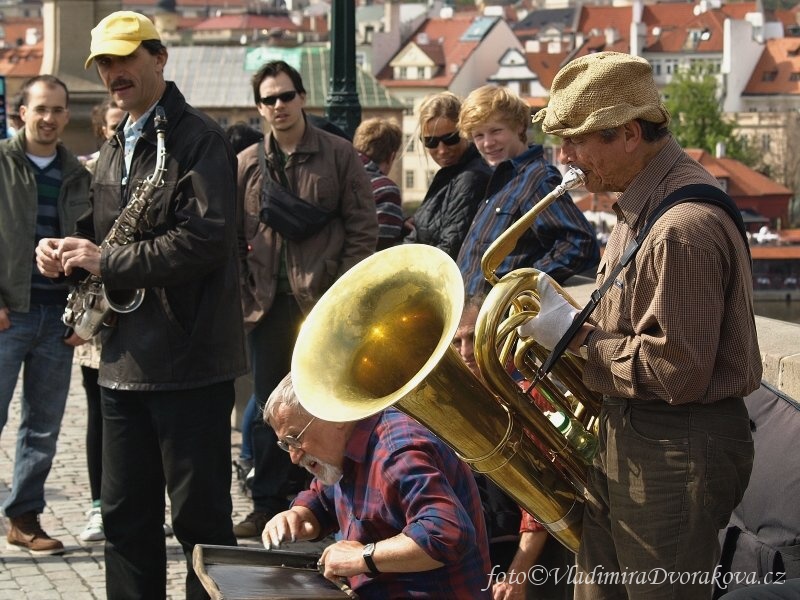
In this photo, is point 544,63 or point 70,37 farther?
point 544,63

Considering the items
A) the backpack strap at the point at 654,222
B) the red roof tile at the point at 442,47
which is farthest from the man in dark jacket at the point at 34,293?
the red roof tile at the point at 442,47

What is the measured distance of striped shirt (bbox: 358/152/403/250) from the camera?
723cm

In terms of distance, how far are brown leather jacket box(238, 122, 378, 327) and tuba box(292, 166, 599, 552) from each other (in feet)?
7.51

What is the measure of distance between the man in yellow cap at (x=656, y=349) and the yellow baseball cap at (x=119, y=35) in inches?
68.5

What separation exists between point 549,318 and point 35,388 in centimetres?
337

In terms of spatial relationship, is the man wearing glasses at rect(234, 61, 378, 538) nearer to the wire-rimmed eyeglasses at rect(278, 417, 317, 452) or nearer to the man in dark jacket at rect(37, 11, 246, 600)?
the man in dark jacket at rect(37, 11, 246, 600)

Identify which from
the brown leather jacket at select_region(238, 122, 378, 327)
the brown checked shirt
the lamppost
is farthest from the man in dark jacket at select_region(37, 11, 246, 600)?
the lamppost

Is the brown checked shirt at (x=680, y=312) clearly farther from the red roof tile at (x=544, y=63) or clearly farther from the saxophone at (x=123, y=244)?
the red roof tile at (x=544, y=63)

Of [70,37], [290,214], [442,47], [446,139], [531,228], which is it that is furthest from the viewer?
[442,47]

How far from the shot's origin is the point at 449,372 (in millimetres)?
3645

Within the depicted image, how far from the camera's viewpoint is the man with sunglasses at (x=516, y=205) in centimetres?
552

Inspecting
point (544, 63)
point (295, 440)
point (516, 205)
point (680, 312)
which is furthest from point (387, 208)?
point (544, 63)

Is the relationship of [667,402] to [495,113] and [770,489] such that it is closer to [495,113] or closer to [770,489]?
[770,489]

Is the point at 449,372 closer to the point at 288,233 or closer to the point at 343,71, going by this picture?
the point at 288,233
